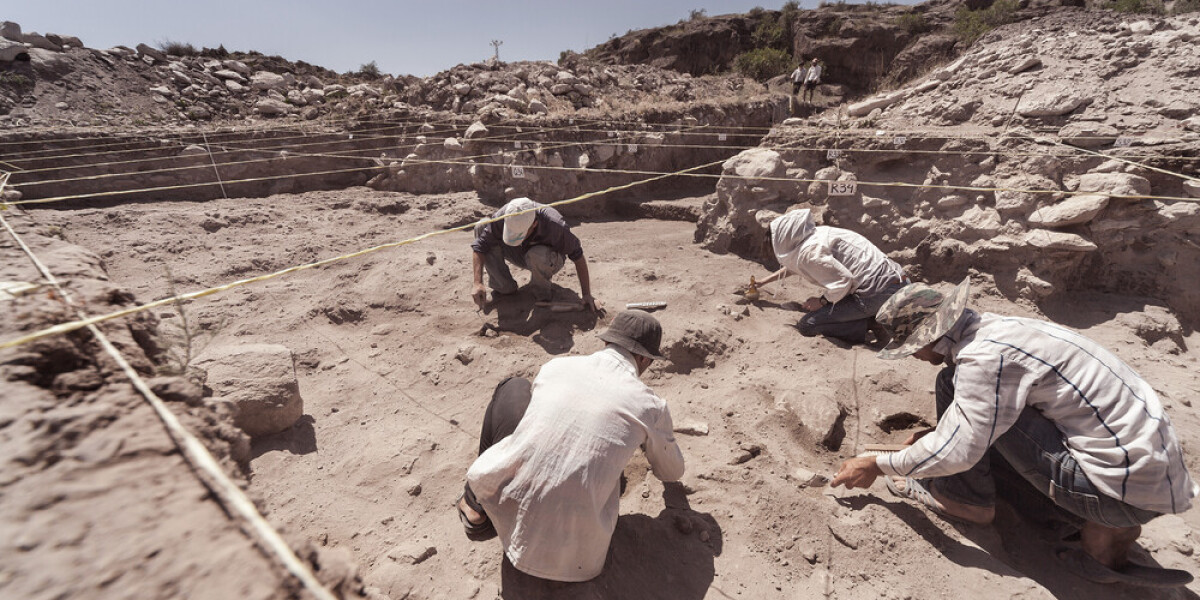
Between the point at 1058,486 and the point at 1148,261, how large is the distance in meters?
3.54

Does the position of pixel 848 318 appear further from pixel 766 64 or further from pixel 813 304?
pixel 766 64

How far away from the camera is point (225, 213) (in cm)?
594

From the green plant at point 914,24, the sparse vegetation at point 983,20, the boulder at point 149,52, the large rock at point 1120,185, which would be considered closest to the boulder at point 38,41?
the boulder at point 149,52

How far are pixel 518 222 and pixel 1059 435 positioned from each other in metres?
3.36

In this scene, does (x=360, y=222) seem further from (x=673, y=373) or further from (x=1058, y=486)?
(x=1058, y=486)

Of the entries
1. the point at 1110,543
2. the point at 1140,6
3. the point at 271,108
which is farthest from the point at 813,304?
the point at 1140,6

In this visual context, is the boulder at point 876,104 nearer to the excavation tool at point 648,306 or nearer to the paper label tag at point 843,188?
the paper label tag at point 843,188

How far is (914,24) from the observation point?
652 inches

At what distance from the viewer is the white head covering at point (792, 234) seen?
3.84 meters

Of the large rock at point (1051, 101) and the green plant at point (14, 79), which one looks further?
the green plant at point (14, 79)

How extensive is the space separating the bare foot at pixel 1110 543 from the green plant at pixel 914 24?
2007cm

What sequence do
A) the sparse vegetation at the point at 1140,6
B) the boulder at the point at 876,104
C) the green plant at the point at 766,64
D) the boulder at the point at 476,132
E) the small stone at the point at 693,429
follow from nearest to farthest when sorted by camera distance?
the small stone at the point at 693,429 < the boulder at the point at 876,104 < the boulder at the point at 476,132 < the sparse vegetation at the point at 1140,6 < the green plant at the point at 766,64

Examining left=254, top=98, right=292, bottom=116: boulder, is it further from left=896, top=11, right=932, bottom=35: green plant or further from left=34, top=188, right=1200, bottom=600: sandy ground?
left=896, top=11, right=932, bottom=35: green plant

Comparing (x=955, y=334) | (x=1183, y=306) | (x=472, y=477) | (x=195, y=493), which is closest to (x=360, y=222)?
(x=472, y=477)
